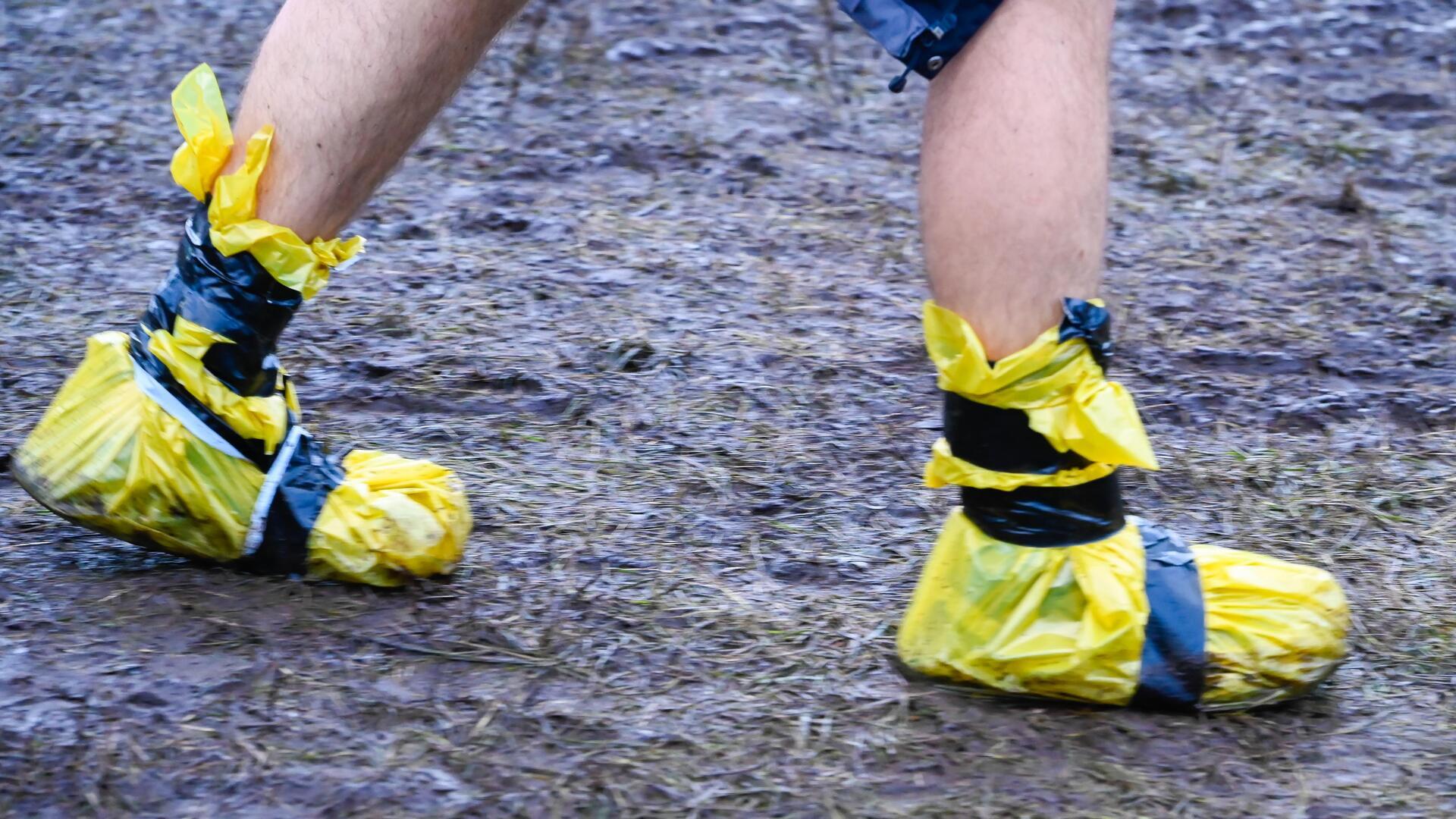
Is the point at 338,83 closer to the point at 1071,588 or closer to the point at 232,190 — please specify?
the point at 232,190

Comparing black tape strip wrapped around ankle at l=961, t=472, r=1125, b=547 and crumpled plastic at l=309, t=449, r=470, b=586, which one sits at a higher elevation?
black tape strip wrapped around ankle at l=961, t=472, r=1125, b=547

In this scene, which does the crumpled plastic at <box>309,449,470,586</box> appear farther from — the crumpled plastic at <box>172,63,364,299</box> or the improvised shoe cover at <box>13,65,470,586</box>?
the crumpled plastic at <box>172,63,364,299</box>

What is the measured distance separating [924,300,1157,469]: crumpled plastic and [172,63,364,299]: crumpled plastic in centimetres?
71

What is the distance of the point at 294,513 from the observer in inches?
70.9

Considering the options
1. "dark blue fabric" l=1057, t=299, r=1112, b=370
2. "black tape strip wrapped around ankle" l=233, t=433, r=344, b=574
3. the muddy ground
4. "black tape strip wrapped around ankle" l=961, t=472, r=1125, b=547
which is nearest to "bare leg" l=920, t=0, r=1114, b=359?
"dark blue fabric" l=1057, t=299, r=1112, b=370

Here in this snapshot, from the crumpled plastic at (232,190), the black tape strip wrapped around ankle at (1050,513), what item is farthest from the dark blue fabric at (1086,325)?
the crumpled plastic at (232,190)

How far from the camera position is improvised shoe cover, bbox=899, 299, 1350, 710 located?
1.58 meters

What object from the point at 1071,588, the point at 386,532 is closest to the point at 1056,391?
the point at 1071,588

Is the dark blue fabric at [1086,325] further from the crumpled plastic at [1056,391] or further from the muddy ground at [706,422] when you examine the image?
the muddy ground at [706,422]

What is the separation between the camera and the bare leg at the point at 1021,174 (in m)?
1.55

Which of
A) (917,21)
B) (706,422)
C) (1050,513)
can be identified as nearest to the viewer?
(917,21)

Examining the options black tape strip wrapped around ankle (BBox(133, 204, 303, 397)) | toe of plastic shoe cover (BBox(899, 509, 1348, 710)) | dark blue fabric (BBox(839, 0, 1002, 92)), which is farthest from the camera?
black tape strip wrapped around ankle (BBox(133, 204, 303, 397))

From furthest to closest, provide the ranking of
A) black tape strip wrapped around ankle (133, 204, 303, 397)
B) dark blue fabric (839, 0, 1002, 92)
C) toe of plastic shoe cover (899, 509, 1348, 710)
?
black tape strip wrapped around ankle (133, 204, 303, 397) < toe of plastic shoe cover (899, 509, 1348, 710) < dark blue fabric (839, 0, 1002, 92)

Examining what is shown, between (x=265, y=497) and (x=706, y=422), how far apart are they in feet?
2.66
